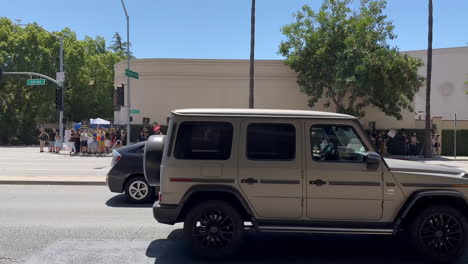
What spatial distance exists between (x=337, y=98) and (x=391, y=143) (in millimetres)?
5072

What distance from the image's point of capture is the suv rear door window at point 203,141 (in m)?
5.35

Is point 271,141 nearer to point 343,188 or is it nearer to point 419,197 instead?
point 343,188

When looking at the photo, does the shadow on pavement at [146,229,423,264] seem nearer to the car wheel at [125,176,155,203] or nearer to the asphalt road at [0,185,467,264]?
the asphalt road at [0,185,467,264]

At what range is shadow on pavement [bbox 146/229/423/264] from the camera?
553 cm

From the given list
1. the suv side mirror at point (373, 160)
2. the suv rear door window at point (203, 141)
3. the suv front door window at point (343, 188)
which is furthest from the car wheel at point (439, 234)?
the suv rear door window at point (203, 141)

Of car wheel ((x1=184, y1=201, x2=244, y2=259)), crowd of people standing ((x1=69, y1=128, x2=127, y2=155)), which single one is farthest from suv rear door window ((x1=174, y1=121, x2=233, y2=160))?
crowd of people standing ((x1=69, y1=128, x2=127, y2=155))

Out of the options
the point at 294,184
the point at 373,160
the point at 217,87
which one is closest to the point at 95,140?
the point at 217,87

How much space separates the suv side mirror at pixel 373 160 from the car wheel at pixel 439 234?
0.88 m

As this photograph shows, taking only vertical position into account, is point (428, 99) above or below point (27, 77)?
below

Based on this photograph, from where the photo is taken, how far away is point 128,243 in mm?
6230

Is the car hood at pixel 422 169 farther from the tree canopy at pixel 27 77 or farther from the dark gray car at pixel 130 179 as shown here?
the tree canopy at pixel 27 77

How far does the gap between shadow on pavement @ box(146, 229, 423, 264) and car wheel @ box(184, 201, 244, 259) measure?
0.58ft

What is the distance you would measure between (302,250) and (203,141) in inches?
85.8

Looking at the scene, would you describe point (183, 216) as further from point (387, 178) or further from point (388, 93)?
A: point (388, 93)
